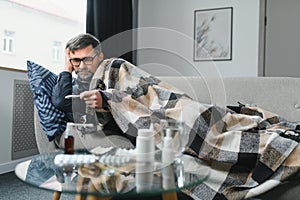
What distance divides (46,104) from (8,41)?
34.6 inches

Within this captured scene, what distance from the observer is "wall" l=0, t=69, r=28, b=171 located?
6.87 ft

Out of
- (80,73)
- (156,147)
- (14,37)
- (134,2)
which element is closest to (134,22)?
(134,2)

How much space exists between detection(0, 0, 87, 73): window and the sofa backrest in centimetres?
110

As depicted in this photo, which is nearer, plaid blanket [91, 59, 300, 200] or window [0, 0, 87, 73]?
plaid blanket [91, 59, 300, 200]

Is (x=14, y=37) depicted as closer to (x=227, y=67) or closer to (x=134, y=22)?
(x=134, y=22)

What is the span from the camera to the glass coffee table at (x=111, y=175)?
80 cm

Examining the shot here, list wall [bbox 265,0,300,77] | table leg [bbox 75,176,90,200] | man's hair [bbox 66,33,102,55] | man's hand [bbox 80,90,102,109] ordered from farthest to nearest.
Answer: wall [bbox 265,0,300,77] → man's hair [bbox 66,33,102,55] → man's hand [bbox 80,90,102,109] → table leg [bbox 75,176,90,200]

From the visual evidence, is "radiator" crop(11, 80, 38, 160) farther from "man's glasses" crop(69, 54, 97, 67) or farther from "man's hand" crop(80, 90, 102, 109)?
"man's hand" crop(80, 90, 102, 109)

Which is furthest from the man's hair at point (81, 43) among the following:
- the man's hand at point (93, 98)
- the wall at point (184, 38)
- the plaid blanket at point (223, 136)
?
the wall at point (184, 38)

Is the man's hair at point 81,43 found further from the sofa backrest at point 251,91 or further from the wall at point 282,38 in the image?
the wall at point 282,38

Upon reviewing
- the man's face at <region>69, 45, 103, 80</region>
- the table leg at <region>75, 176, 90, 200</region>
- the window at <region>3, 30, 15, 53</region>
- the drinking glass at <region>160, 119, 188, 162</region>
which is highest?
the window at <region>3, 30, 15, 53</region>

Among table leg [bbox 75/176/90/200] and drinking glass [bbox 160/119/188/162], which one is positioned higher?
drinking glass [bbox 160/119/188/162]

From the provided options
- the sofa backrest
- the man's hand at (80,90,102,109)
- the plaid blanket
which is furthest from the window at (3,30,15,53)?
the sofa backrest

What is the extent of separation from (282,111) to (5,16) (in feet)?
6.08
